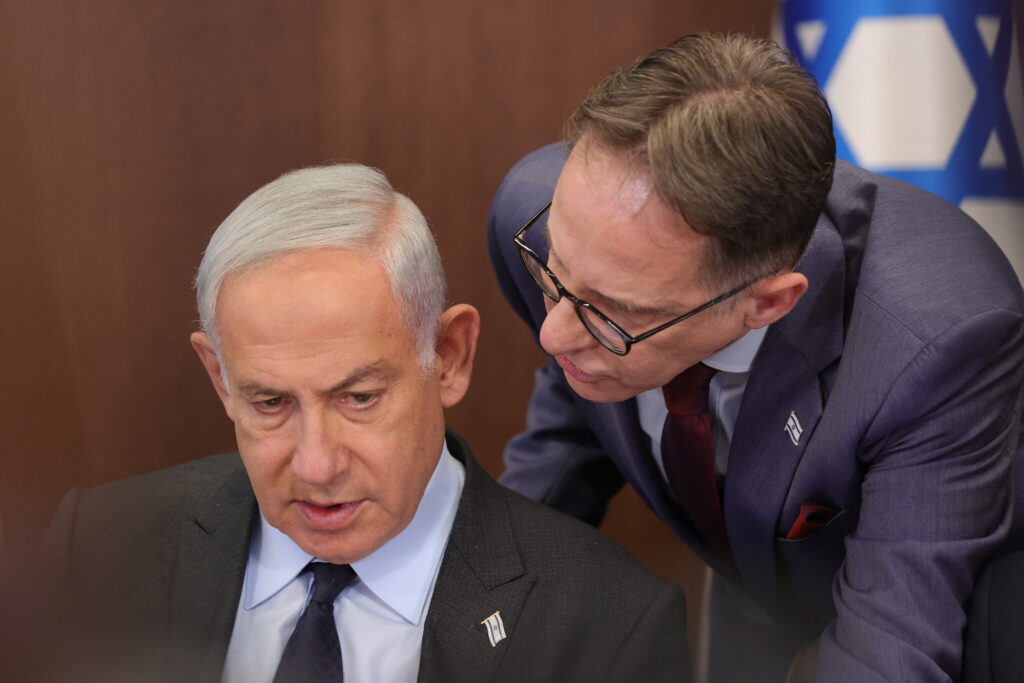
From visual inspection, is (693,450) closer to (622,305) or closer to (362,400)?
(622,305)

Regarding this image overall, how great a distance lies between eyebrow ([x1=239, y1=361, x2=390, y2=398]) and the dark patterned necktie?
30 centimetres

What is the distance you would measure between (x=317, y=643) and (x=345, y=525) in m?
0.17

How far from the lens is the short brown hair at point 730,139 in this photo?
4.67ft

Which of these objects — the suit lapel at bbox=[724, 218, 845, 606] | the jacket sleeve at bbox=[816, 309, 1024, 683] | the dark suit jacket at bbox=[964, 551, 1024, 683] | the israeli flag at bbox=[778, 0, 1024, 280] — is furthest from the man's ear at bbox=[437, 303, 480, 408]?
the israeli flag at bbox=[778, 0, 1024, 280]

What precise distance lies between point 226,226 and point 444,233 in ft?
3.49

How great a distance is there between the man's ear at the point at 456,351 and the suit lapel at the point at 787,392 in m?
0.46

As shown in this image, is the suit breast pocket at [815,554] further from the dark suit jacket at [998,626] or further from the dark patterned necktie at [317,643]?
the dark patterned necktie at [317,643]

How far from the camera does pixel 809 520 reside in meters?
1.81

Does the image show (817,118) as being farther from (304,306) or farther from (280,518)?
(280,518)

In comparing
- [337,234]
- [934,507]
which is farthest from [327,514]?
[934,507]

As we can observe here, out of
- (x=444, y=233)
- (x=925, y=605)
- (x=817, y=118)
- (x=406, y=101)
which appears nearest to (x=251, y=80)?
(x=406, y=101)

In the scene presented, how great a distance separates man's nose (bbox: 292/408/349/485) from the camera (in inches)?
55.4

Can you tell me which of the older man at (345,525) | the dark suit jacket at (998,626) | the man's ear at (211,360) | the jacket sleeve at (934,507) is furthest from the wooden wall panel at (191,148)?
the dark suit jacket at (998,626)

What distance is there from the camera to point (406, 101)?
92.7 inches
